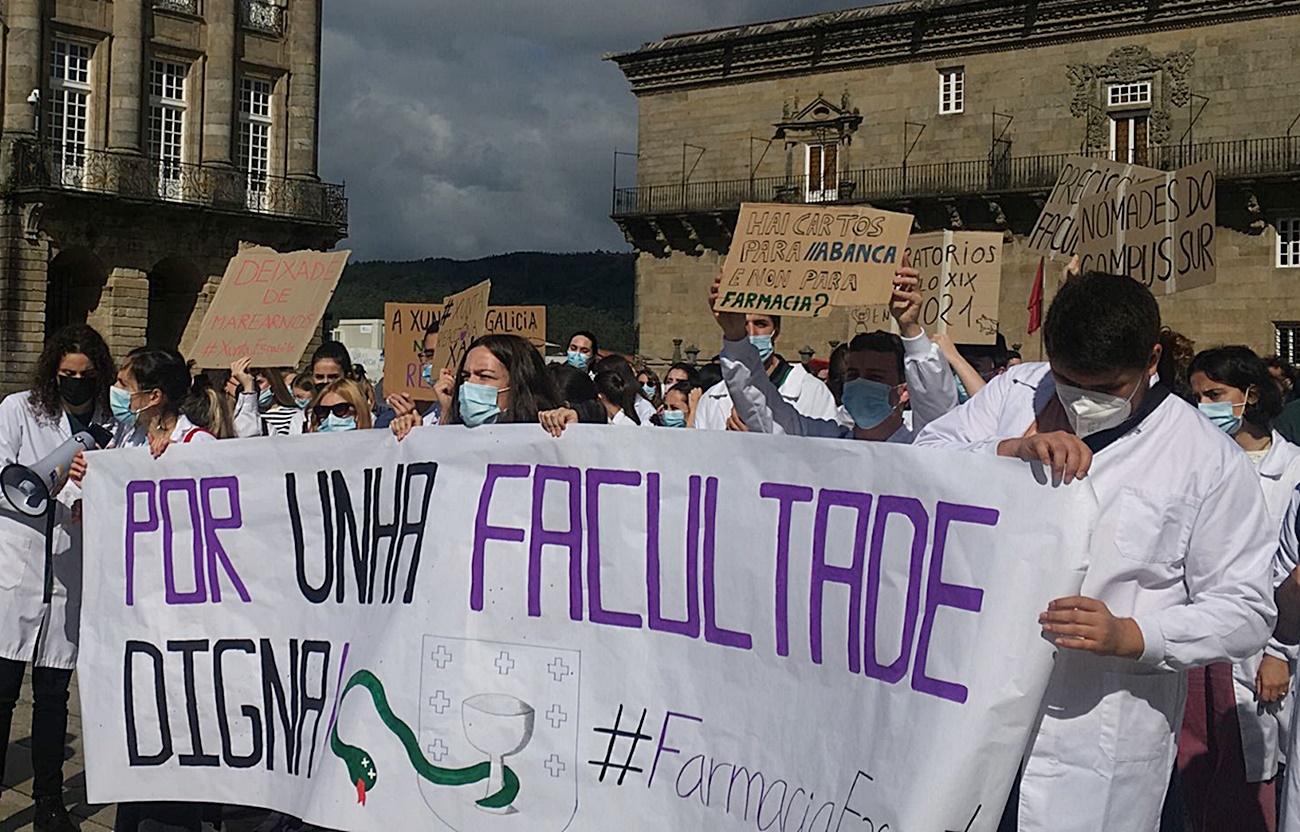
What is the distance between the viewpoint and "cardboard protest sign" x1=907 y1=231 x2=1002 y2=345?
8.82 metres

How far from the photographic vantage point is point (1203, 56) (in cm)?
3553

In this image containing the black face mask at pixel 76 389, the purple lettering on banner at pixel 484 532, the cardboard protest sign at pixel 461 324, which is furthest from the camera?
the cardboard protest sign at pixel 461 324

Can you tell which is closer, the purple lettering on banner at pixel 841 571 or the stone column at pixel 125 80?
A: the purple lettering on banner at pixel 841 571

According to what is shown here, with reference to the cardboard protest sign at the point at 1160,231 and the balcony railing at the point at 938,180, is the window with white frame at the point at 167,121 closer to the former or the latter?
the balcony railing at the point at 938,180

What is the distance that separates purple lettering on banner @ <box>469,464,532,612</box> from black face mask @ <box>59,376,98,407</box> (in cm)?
231

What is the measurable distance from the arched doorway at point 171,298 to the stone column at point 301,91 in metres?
4.10

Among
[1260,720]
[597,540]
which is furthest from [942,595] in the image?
[1260,720]

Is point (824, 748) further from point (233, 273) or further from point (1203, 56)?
point (1203, 56)

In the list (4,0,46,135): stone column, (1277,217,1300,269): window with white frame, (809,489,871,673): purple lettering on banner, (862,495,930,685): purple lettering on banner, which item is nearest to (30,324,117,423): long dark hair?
(809,489,871,673): purple lettering on banner

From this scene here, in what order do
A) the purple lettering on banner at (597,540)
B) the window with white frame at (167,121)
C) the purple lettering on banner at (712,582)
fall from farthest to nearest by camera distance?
the window with white frame at (167,121)
the purple lettering on banner at (597,540)
the purple lettering on banner at (712,582)

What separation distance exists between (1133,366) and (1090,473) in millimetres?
259

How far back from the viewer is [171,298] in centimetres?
4241

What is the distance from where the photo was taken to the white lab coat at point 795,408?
5137mm

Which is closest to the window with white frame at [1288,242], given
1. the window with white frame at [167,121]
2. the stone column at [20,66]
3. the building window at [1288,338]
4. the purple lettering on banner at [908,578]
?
the building window at [1288,338]
